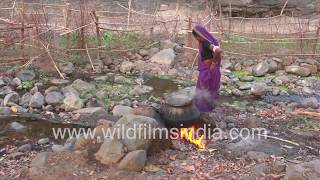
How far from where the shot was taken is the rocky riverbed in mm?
4684

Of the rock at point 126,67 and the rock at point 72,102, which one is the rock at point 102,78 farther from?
the rock at point 72,102

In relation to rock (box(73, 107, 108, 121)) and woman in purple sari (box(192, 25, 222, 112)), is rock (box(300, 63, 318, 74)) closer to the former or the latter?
woman in purple sari (box(192, 25, 222, 112))

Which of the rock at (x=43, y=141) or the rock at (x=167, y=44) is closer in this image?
Answer: the rock at (x=43, y=141)

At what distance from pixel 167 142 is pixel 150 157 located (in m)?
0.34

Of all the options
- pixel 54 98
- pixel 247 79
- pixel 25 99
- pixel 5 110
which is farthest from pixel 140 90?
pixel 5 110

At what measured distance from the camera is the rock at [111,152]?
4.70 meters

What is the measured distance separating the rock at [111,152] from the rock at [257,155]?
1.51m

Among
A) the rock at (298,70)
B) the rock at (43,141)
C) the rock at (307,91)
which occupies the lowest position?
the rock at (43,141)

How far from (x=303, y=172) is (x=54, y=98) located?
Answer: 4.46m

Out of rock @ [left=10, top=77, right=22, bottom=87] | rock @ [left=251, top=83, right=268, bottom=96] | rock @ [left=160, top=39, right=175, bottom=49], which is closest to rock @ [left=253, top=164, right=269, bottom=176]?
rock @ [left=251, top=83, right=268, bottom=96]

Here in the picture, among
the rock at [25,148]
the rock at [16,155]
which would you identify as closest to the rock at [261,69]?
the rock at [25,148]

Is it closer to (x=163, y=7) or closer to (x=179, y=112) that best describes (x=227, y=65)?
(x=179, y=112)

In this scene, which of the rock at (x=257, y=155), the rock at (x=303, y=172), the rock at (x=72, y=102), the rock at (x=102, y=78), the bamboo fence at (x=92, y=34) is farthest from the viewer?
the bamboo fence at (x=92, y=34)

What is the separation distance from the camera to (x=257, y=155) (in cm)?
501
